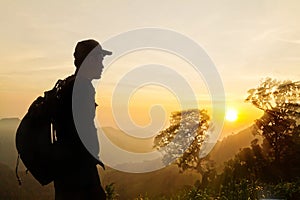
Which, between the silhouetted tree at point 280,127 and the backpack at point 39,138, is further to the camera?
the silhouetted tree at point 280,127

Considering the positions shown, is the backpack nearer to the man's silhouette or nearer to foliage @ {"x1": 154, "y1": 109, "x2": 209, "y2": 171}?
the man's silhouette

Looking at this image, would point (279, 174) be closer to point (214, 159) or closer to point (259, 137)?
point (259, 137)

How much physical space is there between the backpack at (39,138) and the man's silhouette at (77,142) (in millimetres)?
63

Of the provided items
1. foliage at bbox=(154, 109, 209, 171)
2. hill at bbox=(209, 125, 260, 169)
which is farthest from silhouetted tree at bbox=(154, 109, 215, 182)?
hill at bbox=(209, 125, 260, 169)

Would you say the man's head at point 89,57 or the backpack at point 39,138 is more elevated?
the man's head at point 89,57

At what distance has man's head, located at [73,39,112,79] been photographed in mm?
4070

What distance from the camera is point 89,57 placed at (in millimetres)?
4074

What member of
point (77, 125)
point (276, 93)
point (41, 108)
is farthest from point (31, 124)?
point (276, 93)

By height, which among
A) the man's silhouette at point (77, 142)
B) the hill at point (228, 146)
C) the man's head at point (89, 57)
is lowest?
the hill at point (228, 146)

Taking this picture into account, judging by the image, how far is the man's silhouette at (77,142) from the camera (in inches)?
154

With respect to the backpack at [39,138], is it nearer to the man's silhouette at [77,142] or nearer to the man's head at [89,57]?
the man's silhouette at [77,142]

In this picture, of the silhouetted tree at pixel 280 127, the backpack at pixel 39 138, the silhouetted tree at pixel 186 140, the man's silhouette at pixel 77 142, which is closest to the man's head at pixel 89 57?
the man's silhouette at pixel 77 142

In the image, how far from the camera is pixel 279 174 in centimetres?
2561

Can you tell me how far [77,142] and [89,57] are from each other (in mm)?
844
